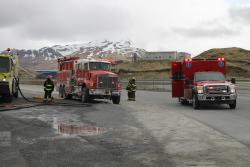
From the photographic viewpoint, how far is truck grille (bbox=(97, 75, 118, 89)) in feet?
89.2

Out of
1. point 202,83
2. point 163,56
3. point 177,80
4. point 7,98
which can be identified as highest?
point 163,56

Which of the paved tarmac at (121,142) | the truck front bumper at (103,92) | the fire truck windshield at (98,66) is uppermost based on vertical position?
the fire truck windshield at (98,66)

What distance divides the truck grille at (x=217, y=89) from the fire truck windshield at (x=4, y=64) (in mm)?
10198

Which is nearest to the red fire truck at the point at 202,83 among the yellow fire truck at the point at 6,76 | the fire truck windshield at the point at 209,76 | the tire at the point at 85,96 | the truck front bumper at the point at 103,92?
the fire truck windshield at the point at 209,76

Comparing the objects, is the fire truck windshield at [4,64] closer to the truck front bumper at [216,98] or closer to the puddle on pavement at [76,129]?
the truck front bumper at [216,98]

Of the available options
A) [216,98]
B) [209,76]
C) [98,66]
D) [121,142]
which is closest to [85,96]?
[98,66]

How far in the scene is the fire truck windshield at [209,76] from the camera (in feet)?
80.4

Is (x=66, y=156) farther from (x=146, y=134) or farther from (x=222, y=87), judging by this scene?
(x=222, y=87)

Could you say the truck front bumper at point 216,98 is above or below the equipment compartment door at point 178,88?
below

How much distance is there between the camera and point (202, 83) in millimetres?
23656

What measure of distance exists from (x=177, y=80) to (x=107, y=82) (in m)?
3.93

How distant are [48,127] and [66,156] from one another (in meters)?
5.01

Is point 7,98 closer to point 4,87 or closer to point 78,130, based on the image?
point 4,87

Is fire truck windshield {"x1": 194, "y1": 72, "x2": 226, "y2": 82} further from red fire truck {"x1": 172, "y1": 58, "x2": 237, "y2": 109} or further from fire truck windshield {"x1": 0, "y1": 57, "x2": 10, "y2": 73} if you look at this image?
fire truck windshield {"x1": 0, "y1": 57, "x2": 10, "y2": 73}
